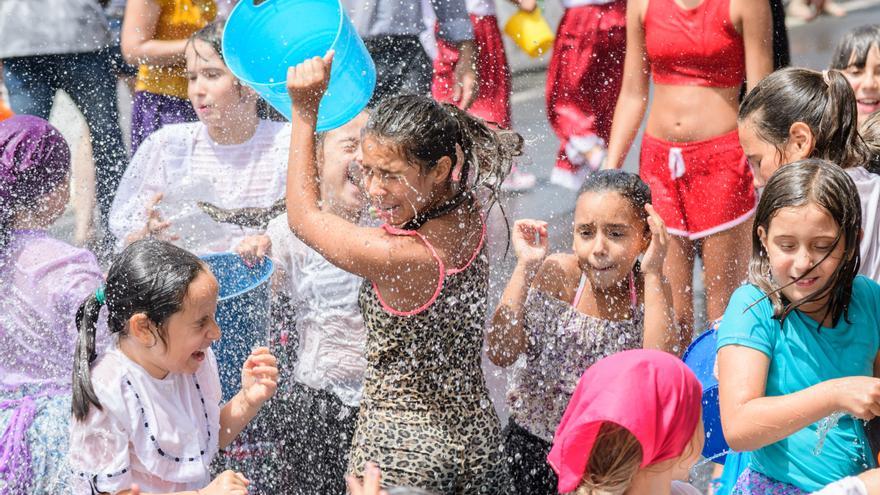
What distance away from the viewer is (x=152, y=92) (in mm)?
5602

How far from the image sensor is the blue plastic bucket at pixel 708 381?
3.06m

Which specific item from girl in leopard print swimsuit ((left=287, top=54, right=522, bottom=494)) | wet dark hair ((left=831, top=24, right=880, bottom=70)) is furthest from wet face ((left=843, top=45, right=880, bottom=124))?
girl in leopard print swimsuit ((left=287, top=54, right=522, bottom=494))

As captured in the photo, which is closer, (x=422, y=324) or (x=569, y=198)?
(x=422, y=324)

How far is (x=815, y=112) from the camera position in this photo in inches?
126

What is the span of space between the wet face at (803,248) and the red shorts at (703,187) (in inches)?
65.9

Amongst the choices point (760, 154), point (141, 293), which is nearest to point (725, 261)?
point (760, 154)

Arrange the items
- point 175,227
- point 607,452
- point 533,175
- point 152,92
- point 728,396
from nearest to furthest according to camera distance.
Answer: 1. point 607,452
2. point 728,396
3. point 175,227
4. point 152,92
5. point 533,175

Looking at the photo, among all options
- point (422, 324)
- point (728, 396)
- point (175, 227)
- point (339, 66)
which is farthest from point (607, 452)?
point (175, 227)

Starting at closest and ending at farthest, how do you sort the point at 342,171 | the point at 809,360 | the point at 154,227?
1. the point at 809,360
2. the point at 342,171
3. the point at 154,227

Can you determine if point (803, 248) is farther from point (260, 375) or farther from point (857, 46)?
point (857, 46)

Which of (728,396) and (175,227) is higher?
(728,396)

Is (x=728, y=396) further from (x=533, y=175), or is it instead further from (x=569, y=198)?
(x=533, y=175)

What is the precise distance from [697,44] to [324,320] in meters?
1.69

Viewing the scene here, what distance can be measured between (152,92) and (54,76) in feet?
2.46
